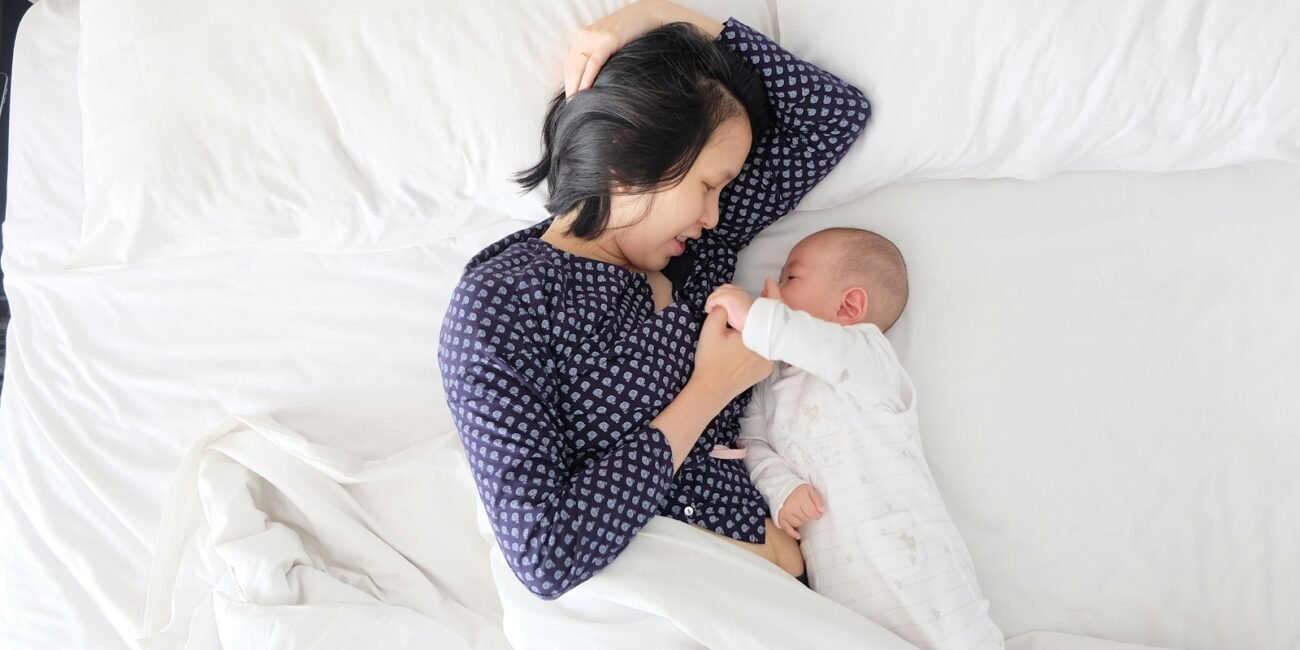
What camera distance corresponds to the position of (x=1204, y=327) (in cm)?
145

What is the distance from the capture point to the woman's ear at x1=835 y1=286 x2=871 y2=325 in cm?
140

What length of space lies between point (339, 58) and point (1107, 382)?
1339 millimetres

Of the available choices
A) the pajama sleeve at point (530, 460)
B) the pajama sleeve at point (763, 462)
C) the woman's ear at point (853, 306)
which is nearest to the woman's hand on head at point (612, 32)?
the pajama sleeve at point (530, 460)

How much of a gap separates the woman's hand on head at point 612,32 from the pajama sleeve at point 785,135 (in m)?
0.08

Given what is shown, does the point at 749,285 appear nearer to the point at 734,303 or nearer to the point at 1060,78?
the point at 734,303

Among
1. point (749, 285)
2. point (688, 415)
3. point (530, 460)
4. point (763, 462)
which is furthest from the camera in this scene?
point (749, 285)

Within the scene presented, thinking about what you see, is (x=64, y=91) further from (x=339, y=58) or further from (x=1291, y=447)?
(x=1291, y=447)

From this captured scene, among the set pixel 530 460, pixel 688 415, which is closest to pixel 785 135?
pixel 688 415

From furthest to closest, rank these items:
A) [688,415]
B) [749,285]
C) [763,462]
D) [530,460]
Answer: [749,285] → [763,462] → [688,415] → [530,460]

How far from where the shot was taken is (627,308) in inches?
54.3

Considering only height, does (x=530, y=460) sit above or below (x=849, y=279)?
below

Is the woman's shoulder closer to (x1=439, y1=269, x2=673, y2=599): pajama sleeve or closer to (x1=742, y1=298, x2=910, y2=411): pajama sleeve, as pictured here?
(x1=439, y1=269, x2=673, y2=599): pajama sleeve

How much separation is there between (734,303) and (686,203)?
0.17 metres

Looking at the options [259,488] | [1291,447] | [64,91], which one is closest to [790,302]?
[1291,447]
